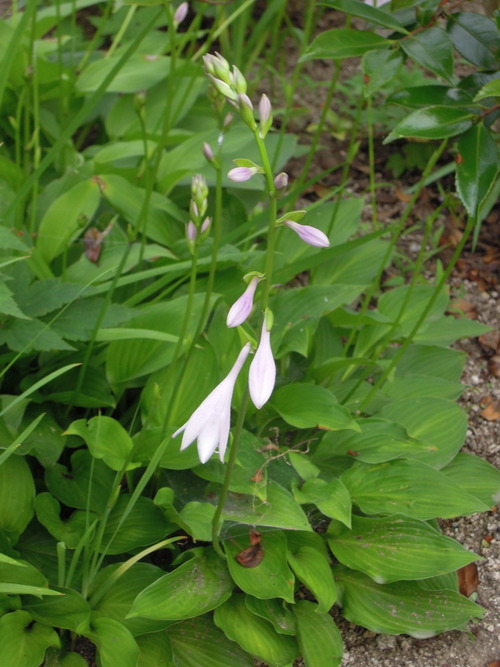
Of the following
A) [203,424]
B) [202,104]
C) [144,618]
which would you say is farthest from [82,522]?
[202,104]

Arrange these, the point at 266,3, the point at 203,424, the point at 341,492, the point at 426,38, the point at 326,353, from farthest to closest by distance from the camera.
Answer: the point at 266,3 → the point at 326,353 → the point at 341,492 → the point at 426,38 → the point at 203,424

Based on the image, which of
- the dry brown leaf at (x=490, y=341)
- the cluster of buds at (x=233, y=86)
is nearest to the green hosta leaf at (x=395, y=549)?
the dry brown leaf at (x=490, y=341)

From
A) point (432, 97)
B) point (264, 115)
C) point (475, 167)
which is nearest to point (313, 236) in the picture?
point (264, 115)

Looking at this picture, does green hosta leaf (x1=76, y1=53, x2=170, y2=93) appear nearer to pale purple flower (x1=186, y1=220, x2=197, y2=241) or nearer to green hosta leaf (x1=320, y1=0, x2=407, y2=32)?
green hosta leaf (x1=320, y1=0, x2=407, y2=32)

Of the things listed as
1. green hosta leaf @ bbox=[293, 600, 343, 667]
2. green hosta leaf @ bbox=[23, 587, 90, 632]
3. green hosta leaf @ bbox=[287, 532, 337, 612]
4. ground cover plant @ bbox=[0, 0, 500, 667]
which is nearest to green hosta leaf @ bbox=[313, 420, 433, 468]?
ground cover plant @ bbox=[0, 0, 500, 667]

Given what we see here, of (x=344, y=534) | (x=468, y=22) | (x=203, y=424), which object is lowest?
(x=344, y=534)

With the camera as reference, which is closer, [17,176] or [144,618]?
[144,618]

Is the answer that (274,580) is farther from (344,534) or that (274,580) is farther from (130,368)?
(130,368)
